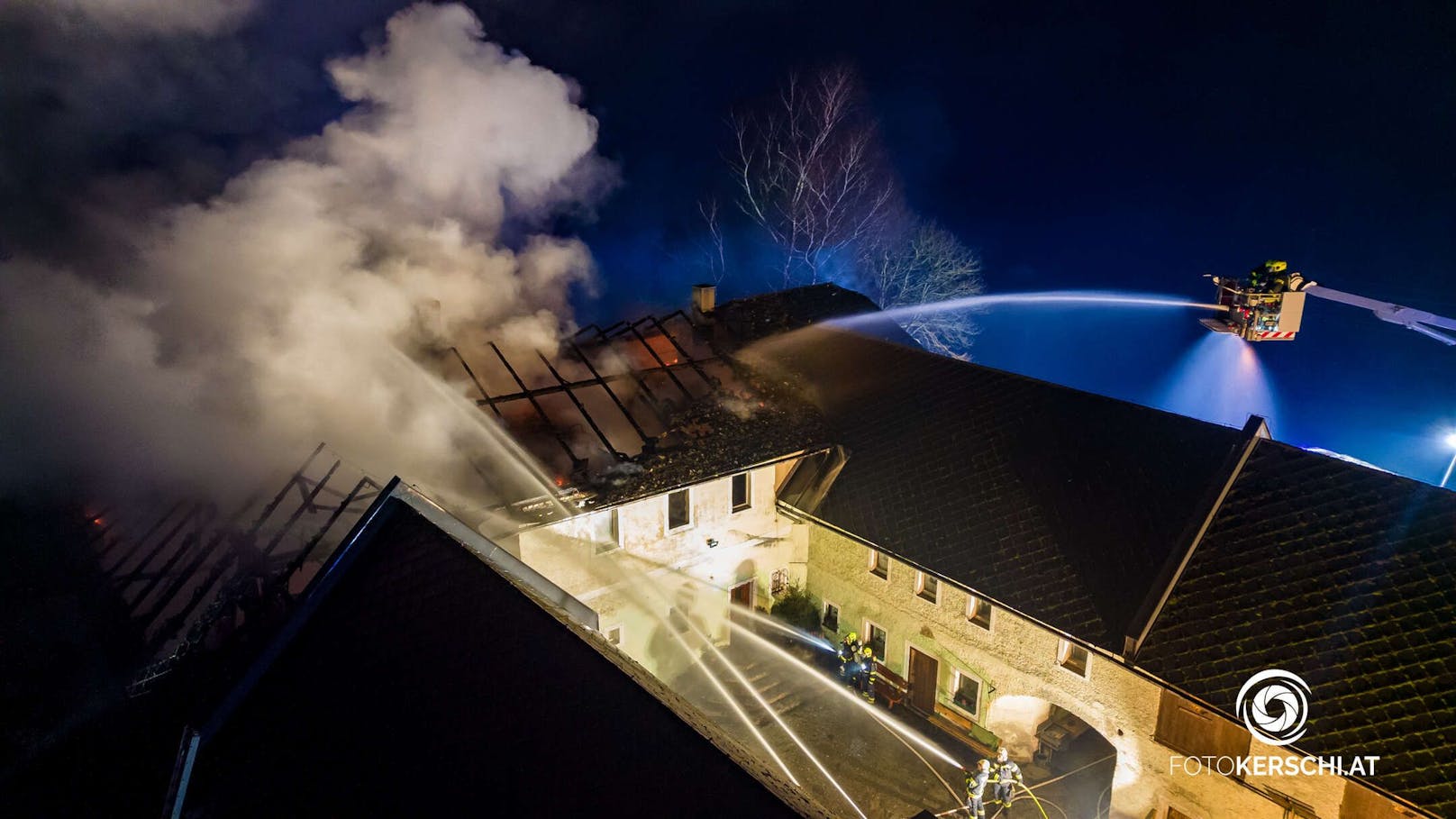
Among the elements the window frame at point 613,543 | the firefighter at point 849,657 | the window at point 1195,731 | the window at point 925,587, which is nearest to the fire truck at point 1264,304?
the window at point 925,587

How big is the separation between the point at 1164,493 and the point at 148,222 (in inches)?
825

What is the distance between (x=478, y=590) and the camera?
7.78 meters

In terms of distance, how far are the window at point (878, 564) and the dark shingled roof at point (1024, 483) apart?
83 cm

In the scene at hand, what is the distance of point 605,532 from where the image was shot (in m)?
15.5

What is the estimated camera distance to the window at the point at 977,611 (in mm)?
14555

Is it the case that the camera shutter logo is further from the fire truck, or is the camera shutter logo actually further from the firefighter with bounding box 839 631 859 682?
the fire truck

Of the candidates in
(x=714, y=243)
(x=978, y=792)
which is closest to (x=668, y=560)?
(x=978, y=792)

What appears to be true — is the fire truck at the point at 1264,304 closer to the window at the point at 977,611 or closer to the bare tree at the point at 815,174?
the window at the point at 977,611

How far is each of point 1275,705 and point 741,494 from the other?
10808 millimetres

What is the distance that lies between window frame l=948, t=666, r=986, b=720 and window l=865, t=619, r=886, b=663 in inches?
70.1

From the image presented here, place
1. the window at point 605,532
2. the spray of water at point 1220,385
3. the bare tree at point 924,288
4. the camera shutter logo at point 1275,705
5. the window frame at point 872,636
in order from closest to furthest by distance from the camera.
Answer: the camera shutter logo at point 1275,705, the window at point 605,532, the window frame at point 872,636, the bare tree at point 924,288, the spray of water at point 1220,385

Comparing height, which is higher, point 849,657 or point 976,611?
point 976,611

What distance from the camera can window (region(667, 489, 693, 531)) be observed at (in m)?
16.4

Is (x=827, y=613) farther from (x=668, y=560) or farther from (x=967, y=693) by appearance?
(x=668, y=560)
